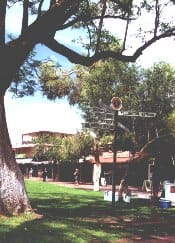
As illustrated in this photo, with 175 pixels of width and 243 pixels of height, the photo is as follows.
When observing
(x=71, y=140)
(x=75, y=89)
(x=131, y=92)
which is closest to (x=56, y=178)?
(x=71, y=140)

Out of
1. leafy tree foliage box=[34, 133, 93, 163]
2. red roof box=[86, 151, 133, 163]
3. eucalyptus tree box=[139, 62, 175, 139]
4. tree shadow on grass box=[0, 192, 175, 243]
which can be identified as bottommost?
tree shadow on grass box=[0, 192, 175, 243]

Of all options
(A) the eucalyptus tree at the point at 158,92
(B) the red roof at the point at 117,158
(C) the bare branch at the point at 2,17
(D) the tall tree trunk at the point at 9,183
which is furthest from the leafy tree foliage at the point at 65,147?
(C) the bare branch at the point at 2,17

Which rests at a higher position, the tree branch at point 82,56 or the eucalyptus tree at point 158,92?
the eucalyptus tree at point 158,92

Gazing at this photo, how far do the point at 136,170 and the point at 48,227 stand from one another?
37.8 metres

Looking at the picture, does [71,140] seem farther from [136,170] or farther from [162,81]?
[162,81]

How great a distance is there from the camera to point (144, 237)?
924cm

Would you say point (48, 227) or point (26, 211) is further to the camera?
point (26, 211)

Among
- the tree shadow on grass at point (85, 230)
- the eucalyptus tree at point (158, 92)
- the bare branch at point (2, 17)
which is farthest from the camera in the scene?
the eucalyptus tree at point (158, 92)

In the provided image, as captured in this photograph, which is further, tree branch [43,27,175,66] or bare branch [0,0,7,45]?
tree branch [43,27,175,66]

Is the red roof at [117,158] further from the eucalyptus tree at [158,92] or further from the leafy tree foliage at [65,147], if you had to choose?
the eucalyptus tree at [158,92]

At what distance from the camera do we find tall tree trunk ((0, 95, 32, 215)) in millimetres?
10750

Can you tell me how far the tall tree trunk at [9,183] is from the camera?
35.3 feet

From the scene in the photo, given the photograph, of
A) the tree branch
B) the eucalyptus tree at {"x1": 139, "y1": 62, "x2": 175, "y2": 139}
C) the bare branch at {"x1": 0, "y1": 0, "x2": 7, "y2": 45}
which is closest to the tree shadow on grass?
the tree branch

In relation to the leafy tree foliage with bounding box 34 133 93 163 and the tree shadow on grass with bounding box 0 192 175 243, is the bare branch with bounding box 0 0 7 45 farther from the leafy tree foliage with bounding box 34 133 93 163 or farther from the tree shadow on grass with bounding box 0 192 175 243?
the leafy tree foliage with bounding box 34 133 93 163
